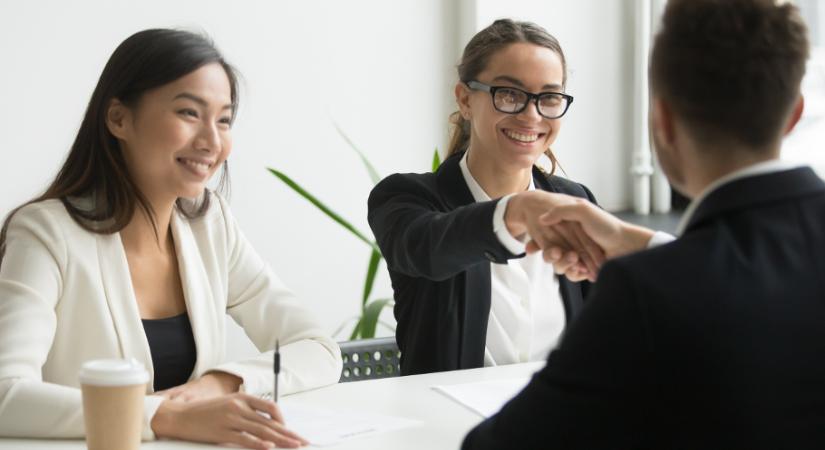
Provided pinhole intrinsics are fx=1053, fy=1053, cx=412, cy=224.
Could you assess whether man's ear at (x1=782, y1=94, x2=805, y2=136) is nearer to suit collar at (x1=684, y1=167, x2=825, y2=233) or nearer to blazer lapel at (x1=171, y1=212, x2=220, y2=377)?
suit collar at (x1=684, y1=167, x2=825, y2=233)

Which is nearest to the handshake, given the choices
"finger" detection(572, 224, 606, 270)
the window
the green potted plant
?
"finger" detection(572, 224, 606, 270)

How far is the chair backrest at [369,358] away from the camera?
7.79 ft

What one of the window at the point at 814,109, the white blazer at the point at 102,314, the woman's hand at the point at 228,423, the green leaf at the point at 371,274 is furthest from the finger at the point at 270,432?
the window at the point at 814,109

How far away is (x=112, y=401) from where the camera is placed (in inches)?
57.2

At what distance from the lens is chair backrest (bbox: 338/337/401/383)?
7.79ft

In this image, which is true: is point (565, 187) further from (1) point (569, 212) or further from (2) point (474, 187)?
(1) point (569, 212)

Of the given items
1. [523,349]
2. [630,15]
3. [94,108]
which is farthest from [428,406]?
[630,15]

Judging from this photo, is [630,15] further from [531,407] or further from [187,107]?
[531,407]

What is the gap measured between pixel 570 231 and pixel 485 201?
1.02ft

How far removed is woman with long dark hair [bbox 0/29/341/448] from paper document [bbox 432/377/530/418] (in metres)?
0.26

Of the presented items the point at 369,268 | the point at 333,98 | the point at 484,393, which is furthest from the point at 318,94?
the point at 484,393

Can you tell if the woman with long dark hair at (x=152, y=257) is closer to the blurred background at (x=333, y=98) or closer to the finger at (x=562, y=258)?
the finger at (x=562, y=258)

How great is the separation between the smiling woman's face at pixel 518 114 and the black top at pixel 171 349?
0.82 meters

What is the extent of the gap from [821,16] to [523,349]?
1.84 meters
